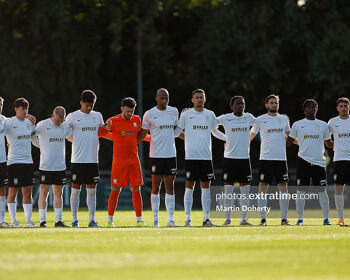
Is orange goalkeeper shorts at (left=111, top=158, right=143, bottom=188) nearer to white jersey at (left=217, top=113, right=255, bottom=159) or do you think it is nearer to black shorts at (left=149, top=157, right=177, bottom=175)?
black shorts at (left=149, top=157, right=177, bottom=175)

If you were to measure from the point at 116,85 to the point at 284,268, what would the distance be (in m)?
29.1

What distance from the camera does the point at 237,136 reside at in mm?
17734

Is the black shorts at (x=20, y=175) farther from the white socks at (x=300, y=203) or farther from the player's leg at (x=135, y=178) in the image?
the white socks at (x=300, y=203)

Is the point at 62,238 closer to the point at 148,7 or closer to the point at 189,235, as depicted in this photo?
the point at 189,235

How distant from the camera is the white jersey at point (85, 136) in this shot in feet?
57.0

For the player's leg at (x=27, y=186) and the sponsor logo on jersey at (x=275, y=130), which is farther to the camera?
the sponsor logo on jersey at (x=275, y=130)

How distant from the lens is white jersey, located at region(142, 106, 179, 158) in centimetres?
1745

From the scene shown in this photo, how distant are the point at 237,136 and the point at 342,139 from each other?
197 cm

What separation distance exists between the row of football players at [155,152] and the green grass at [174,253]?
1.61 m

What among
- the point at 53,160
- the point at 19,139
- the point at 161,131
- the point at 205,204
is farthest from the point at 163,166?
the point at 19,139

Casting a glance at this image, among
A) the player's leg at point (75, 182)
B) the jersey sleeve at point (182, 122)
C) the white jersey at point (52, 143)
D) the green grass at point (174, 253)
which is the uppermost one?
the jersey sleeve at point (182, 122)

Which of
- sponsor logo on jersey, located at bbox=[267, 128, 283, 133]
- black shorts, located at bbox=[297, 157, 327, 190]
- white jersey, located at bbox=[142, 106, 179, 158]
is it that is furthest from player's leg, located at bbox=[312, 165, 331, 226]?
white jersey, located at bbox=[142, 106, 179, 158]

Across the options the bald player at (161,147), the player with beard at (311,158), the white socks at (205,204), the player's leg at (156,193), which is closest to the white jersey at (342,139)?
the player with beard at (311,158)

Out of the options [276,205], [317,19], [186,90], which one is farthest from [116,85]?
[276,205]
